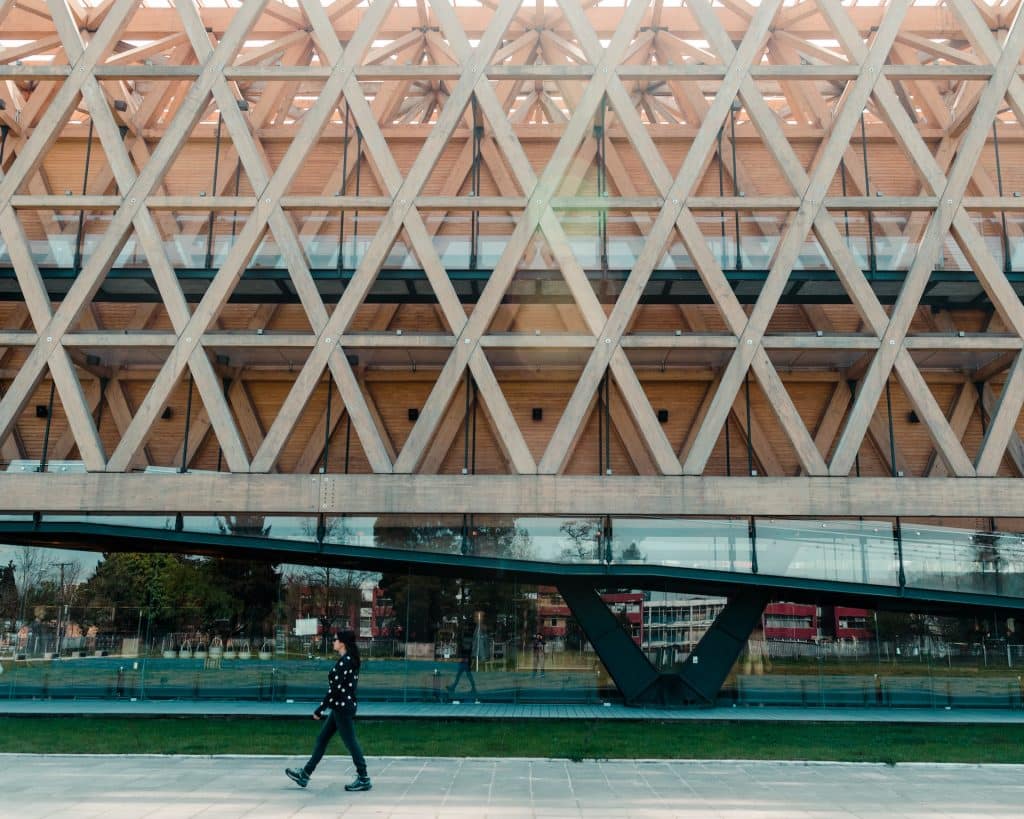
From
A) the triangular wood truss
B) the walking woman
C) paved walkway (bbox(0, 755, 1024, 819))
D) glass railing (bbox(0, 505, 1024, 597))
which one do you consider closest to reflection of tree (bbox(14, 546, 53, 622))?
glass railing (bbox(0, 505, 1024, 597))

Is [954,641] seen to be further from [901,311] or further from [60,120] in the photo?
[60,120]

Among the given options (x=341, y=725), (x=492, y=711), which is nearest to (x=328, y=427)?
(x=492, y=711)

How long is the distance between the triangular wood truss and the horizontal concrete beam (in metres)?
0.47

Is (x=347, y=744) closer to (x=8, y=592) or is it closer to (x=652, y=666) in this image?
(x=652, y=666)

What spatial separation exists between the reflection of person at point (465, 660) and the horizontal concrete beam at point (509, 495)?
338cm

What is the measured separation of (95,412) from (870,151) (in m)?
24.8

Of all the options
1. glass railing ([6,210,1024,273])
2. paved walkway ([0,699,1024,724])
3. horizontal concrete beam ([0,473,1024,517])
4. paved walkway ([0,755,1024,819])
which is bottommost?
paved walkway ([0,699,1024,724])

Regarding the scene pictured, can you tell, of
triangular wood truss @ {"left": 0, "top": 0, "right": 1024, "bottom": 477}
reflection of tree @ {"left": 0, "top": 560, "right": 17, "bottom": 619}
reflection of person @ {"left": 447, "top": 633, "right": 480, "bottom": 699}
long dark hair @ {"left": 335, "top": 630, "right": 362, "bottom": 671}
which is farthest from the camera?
reflection of tree @ {"left": 0, "top": 560, "right": 17, "bottom": 619}

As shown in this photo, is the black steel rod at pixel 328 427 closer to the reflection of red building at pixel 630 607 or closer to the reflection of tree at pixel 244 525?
the reflection of tree at pixel 244 525

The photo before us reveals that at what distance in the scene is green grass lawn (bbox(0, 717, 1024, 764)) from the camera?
1439 cm

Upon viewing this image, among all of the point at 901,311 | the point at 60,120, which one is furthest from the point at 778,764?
the point at 60,120

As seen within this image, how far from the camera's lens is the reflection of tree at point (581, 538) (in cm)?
2155

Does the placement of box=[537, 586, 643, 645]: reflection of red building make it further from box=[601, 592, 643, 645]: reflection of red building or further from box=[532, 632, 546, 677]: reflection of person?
box=[532, 632, 546, 677]: reflection of person

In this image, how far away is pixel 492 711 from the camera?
2017 centimetres
